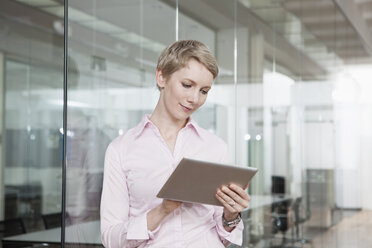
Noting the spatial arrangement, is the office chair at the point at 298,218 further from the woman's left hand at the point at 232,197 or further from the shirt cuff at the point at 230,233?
the woman's left hand at the point at 232,197

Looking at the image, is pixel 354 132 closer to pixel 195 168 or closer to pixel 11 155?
pixel 11 155

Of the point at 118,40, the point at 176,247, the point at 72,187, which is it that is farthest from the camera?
the point at 118,40

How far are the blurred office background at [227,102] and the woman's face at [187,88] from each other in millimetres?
795

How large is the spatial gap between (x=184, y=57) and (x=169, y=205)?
439 millimetres

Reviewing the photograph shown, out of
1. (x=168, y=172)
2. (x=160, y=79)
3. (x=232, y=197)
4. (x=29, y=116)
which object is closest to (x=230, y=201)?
(x=232, y=197)

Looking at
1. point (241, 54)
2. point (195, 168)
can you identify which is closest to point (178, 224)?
point (195, 168)

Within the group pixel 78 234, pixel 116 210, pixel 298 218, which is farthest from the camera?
pixel 298 218

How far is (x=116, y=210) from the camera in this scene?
5.65 ft

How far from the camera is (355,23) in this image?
729 cm

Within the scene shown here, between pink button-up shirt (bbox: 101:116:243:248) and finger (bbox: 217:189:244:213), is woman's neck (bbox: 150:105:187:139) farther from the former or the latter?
finger (bbox: 217:189:244:213)

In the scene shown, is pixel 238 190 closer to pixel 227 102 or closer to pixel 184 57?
pixel 184 57

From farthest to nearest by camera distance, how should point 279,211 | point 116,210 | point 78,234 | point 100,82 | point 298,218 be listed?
point 298,218
point 279,211
point 100,82
point 78,234
point 116,210

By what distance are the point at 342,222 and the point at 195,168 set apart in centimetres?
573

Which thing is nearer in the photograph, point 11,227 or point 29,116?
point 11,227
